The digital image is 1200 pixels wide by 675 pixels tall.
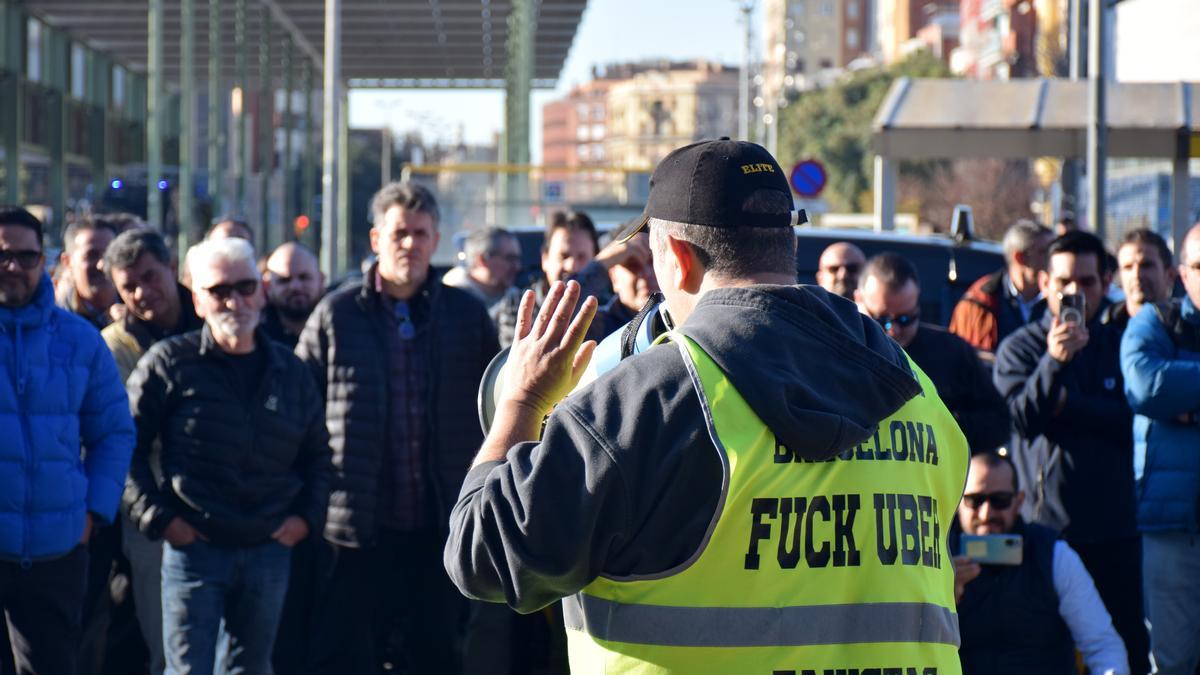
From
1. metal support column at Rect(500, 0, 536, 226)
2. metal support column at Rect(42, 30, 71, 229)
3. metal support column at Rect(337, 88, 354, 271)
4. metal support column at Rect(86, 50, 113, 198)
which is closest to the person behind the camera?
metal support column at Rect(500, 0, 536, 226)

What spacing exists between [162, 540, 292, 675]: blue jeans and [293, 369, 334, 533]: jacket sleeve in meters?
0.17

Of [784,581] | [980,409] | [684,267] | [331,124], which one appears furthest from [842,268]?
[331,124]

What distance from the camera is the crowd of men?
594 cm

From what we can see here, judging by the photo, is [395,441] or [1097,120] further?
[1097,120]

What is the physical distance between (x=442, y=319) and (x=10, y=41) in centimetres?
2817

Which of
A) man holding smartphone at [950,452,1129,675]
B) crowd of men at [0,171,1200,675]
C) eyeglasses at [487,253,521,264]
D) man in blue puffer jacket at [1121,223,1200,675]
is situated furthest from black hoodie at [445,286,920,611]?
eyeglasses at [487,253,521,264]

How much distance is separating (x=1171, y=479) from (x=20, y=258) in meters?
4.33

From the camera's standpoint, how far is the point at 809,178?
62.0 feet

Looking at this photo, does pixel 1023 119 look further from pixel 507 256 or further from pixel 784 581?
pixel 784 581

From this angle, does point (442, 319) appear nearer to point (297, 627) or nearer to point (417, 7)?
point (297, 627)

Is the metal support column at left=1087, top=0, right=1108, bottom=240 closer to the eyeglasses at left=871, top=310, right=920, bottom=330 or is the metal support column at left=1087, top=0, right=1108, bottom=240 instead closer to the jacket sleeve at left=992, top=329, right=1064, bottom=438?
the jacket sleeve at left=992, top=329, right=1064, bottom=438

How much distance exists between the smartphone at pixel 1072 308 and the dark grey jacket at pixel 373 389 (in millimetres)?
2253

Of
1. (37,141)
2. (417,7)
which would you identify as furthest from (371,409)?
(37,141)

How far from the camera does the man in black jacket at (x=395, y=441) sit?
6.61 meters
